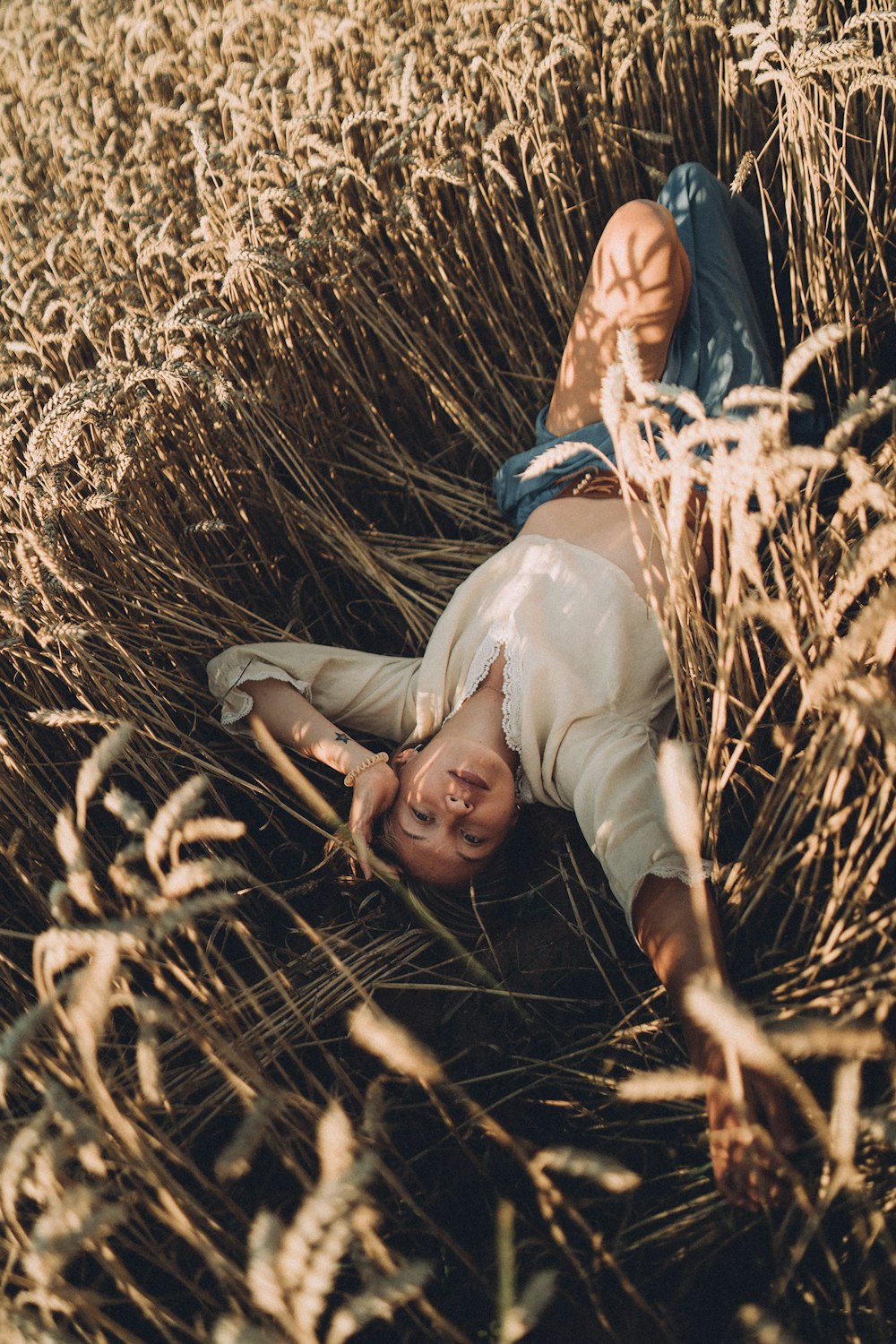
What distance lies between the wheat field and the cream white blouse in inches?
5.2

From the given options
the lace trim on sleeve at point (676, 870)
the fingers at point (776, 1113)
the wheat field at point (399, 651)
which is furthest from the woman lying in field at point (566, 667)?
the fingers at point (776, 1113)

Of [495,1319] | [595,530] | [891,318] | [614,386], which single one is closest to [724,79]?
[891,318]

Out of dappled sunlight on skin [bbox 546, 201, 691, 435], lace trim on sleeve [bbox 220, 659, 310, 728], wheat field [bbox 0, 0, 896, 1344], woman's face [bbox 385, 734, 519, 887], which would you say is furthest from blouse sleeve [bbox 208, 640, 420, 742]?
dappled sunlight on skin [bbox 546, 201, 691, 435]

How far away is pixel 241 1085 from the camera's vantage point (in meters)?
0.86

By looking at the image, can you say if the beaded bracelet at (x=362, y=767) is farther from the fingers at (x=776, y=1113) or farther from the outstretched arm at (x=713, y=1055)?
the fingers at (x=776, y=1113)

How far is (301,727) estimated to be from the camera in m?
1.70

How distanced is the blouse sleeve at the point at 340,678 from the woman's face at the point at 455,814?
0.84 feet

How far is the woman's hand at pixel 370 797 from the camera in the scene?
155cm

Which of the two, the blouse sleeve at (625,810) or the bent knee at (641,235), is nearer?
the blouse sleeve at (625,810)

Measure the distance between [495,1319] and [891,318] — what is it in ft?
6.45

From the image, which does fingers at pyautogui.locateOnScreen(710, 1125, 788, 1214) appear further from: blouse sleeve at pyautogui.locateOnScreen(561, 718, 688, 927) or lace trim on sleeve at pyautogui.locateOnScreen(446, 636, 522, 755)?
lace trim on sleeve at pyautogui.locateOnScreen(446, 636, 522, 755)

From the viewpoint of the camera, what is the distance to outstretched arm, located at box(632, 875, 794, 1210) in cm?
100

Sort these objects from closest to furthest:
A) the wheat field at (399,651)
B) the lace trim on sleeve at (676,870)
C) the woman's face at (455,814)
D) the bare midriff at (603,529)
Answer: the wheat field at (399,651) < the lace trim on sleeve at (676,870) < the woman's face at (455,814) < the bare midriff at (603,529)

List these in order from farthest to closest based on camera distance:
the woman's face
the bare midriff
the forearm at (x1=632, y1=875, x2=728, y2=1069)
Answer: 1. the bare midriff
2. the woman's face
3. the forearm at (x1=632, y1=875, x2=728, y2=1069)
